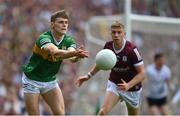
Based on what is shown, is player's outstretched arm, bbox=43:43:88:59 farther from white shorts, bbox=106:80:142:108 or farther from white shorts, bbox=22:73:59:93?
white shorts, bbox=106:80:142:108

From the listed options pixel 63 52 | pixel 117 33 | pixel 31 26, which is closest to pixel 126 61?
pixel 117 33

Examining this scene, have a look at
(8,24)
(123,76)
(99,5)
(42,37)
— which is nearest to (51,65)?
(42,37)

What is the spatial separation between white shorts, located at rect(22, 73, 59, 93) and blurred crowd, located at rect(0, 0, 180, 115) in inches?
297

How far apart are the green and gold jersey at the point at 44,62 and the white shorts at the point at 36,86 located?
0.18ft

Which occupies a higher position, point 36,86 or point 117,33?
point 117,33

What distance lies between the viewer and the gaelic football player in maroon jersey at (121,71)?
1139 cm

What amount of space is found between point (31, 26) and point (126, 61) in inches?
367

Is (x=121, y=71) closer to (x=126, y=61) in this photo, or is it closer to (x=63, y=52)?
(x=126, y=61)

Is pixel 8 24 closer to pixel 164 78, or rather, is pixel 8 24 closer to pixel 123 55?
pixel 164 78

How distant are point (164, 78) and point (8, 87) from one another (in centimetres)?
402

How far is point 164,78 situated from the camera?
1742 cm

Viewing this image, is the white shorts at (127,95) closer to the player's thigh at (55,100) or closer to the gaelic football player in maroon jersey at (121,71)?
the gaelic football player in maroon jersey at (121,71)

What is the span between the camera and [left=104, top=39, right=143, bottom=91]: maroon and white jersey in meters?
11.5

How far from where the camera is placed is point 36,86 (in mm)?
11055
